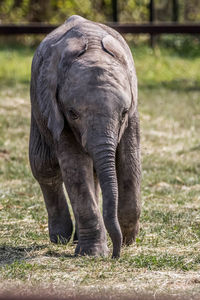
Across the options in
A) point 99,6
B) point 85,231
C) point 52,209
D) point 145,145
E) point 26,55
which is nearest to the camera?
point 85,231

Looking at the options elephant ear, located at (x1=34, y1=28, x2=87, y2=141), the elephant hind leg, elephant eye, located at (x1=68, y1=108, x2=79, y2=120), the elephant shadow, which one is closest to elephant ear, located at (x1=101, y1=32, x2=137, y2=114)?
elephant ear, located at (x1=34, y1=28, x2=87, y2=141)

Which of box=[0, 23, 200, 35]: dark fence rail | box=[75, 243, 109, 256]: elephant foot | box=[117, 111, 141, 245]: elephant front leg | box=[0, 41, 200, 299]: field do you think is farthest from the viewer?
box=[0, 23, 200, 35]: dark fence rail

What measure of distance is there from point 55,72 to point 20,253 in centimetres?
154

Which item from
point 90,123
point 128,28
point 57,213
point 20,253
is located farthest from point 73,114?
point 128,28

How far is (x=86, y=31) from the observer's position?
207 inches

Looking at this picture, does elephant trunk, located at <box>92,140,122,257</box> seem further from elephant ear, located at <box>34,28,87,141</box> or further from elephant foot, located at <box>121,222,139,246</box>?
elephant foot, located at <box>121,222,139,246</box>

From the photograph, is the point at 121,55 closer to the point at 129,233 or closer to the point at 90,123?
the point at 90,123

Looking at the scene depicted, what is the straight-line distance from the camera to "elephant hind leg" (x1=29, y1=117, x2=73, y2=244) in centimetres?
590

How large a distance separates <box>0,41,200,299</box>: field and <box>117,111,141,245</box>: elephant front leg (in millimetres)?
265

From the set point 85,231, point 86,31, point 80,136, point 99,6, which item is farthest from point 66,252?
point 99,6

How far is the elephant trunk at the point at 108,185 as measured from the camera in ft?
15.5

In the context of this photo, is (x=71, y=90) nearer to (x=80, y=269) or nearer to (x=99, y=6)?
(x=80, y=269)

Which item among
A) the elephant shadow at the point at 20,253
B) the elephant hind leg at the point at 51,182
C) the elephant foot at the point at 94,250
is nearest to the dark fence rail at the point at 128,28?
the elephant hind leg at the point at 51,182

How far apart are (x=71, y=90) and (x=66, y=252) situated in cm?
147
